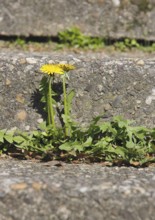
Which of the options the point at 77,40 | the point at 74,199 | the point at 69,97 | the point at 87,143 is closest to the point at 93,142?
the point at 87,143

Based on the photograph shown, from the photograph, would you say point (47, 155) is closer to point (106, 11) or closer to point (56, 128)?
point (56, 128)

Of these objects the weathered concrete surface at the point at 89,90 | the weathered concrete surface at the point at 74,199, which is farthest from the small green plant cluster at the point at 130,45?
the weathered concrete surface at the point at 74,199

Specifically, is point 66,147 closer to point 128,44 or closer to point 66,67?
point 66,67

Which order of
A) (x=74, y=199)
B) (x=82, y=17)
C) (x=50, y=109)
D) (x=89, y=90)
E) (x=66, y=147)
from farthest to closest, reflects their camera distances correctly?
(x=82, y=17)
(x=89, y=90)
(x=50, y=109)
(x=66, y=147)
(x=74, y=199)

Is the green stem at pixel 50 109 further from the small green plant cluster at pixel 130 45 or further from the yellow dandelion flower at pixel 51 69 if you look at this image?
the small green plant cluster at pixel 130 45

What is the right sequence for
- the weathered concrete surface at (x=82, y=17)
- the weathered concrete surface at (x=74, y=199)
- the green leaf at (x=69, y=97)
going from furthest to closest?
the weathered concrete surface at (x=82, y=17)
the green leaf at (x=69, y=97)
the weathered concrete surface at (x=74, y=199)

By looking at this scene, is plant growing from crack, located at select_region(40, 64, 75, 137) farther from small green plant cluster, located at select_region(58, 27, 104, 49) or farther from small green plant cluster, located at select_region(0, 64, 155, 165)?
small green plant cluster, located at select_region(58, 27, 104, 49)

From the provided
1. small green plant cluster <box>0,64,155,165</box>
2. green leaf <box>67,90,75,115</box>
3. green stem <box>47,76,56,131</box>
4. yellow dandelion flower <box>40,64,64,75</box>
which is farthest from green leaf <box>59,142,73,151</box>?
yellow dandelion flower <box>40,64,64,75</box>

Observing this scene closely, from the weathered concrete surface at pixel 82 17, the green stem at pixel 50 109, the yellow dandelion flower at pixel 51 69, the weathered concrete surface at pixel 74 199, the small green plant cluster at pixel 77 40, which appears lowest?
the weathered concrete surface at pixel 74 199
